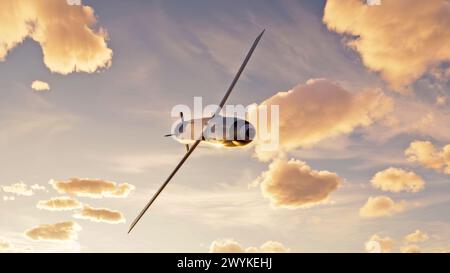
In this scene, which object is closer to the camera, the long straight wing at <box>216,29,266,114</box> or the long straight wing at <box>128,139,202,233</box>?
the long straight wing at <box>128,139,202,233</box>

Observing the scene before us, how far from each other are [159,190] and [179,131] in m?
9.46

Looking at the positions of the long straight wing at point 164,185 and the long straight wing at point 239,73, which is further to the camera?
the long straight wing at point 239,73

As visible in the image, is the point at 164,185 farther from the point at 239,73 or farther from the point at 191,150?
the point at 239,73

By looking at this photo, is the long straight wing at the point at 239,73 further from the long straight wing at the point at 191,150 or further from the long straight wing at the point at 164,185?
the long straight wing at the point at 164,185

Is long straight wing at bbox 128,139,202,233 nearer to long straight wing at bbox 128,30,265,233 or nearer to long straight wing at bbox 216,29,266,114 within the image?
long straight wing at bbox 128,30,265,233

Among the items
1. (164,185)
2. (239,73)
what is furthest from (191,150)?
(239,73)

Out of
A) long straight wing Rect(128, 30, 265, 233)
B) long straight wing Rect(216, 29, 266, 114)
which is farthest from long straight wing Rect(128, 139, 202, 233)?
long straight wing Rect(216, 29, 266, 114)

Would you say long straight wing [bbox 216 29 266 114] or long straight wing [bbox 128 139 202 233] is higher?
long straight wing [bbox 216 29 266 114]

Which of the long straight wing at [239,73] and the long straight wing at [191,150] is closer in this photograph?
the long straight wing at [191,150]

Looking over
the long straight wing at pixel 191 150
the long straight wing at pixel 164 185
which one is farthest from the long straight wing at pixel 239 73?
the long straight wing at pixel 164 185

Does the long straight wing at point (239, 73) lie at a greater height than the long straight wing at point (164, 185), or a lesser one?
greater
